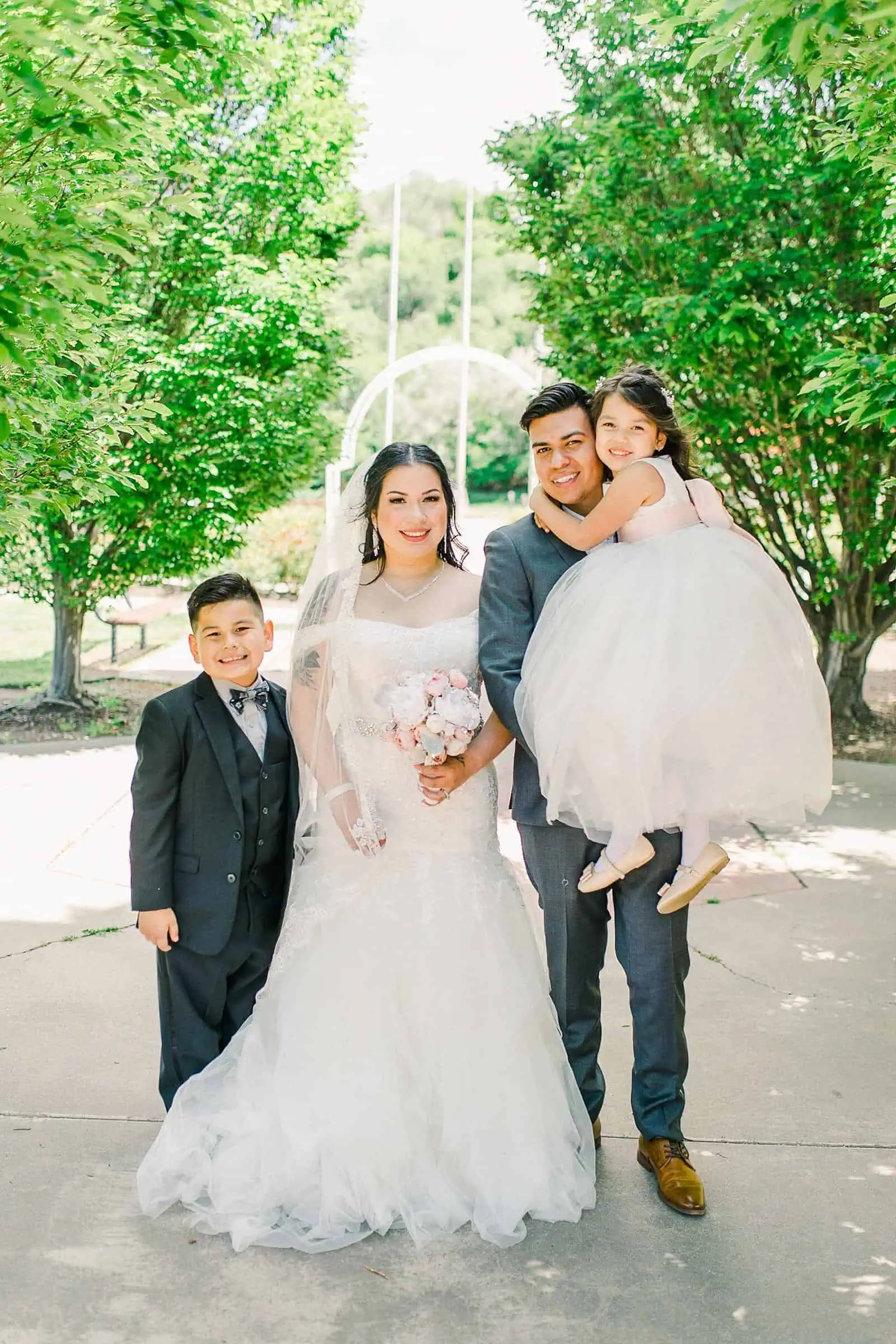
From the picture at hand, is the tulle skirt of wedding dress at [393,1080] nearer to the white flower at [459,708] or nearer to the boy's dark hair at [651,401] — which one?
the white flower at [459,708]

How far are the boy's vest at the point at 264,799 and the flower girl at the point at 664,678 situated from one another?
805 mm

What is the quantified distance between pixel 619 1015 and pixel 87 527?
662cm

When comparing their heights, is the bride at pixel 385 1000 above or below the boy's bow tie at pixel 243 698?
below

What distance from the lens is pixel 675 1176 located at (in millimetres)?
3326

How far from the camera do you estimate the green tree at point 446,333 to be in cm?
4425

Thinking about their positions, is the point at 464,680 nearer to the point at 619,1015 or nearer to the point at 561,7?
the point at 619,1015

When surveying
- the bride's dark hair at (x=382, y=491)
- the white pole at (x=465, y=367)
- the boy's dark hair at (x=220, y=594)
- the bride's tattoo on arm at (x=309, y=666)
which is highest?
the white pole at (x=465, y=367)

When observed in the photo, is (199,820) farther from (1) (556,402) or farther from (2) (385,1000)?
(1) (556,402)

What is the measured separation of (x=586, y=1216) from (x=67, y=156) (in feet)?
11.3

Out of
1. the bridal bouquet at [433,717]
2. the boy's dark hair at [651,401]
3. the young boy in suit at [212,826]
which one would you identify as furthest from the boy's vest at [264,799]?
the boy's dark hair at [651,401]

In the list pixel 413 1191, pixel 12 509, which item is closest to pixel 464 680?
pixel 413 1191

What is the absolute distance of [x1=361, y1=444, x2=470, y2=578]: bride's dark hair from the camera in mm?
3512

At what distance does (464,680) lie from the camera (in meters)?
3.32

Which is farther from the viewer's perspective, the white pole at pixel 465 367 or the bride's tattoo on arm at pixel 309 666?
the white pole at pixel 465 367
